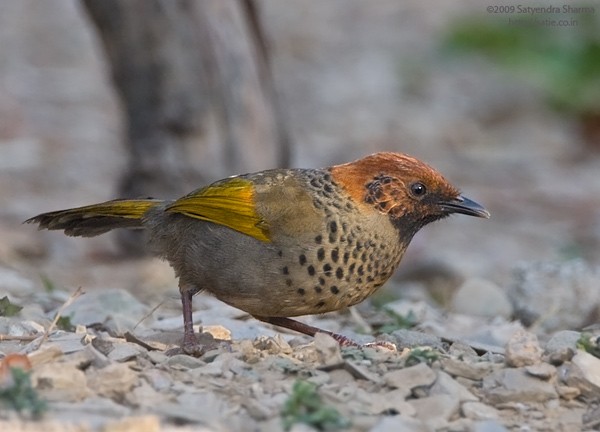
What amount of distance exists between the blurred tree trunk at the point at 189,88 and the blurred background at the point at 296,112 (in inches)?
0.5

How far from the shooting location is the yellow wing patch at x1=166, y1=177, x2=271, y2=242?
5.72 metres

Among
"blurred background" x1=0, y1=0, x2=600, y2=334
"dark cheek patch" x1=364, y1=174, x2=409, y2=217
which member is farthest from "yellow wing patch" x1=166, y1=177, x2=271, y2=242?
"blurred background" x1=0, y1=0, x2=600, y2=334

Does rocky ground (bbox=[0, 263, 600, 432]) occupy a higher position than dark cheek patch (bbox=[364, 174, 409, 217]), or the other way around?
dark cheek patch (bbox=[364, 174, 409, 217])

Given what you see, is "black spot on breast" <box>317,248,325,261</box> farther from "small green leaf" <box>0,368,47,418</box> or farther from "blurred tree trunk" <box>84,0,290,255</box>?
"blurred tree trunk" <box>84,0,290,255</box>

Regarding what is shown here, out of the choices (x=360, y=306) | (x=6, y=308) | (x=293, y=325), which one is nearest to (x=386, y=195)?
(x=293, y=325)

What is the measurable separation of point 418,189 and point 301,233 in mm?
632

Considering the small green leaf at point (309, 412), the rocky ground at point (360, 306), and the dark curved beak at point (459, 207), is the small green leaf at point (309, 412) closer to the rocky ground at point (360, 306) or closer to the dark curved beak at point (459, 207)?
the rocky ground at point (360, 306)

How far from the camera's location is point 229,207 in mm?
5859

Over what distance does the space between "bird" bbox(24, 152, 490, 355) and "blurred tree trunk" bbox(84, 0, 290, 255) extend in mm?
2692

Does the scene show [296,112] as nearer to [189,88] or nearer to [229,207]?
[189,88]

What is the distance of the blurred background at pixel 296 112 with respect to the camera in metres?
8.72

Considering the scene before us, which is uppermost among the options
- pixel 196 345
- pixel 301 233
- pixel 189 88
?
pixel 189 88

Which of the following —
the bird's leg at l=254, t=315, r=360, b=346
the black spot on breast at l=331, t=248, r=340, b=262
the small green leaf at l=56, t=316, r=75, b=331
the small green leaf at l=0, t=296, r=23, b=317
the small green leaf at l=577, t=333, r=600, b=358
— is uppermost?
the black spot on breast at l=331, t=248, r=340, b=262

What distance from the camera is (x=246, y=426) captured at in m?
4.20
